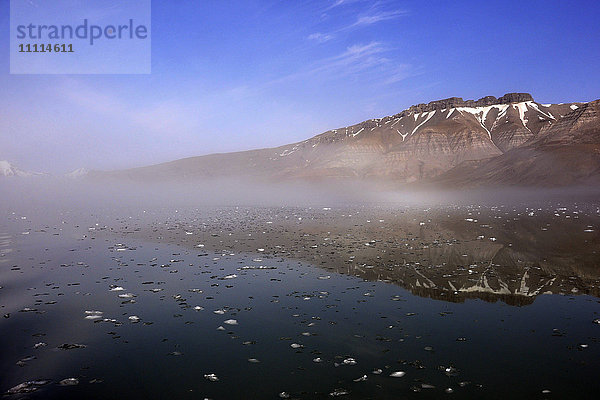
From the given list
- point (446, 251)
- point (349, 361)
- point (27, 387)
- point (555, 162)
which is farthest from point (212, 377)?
point (555, 162)

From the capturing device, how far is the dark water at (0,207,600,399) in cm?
778

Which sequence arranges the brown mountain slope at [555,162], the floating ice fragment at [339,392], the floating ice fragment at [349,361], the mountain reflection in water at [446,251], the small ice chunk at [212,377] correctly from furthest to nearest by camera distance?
1. the brown mountain slope at [555,162]
2. the mountain reflection in water at [446,251]
3. the floating ice fragment at [349,361]
4. the small ice chunk at [212,377]
5. the floating ice fragment at [339,392]

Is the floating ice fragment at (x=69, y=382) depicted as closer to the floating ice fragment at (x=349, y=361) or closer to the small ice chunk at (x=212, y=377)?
the small ice chunk at (x=212, y=377)

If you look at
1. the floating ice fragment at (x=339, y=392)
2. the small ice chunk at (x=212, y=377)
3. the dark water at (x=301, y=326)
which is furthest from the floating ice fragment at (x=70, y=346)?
the floating ice fragment at (x=339, y=392)


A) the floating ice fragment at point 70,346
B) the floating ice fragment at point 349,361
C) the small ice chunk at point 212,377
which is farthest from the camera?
the floating ice fragment at point 70,346

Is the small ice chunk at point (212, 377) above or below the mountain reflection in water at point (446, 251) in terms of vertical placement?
above

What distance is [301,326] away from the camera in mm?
10969

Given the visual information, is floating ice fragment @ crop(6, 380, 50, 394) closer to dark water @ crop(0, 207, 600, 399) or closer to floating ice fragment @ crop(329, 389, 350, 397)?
dark water @ crop(0, 207, 600, 399)

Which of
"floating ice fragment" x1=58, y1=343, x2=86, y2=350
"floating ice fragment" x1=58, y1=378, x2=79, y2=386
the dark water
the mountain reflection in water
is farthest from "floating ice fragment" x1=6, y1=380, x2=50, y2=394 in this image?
the mountain reflection in water

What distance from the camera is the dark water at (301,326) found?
778 centimetres

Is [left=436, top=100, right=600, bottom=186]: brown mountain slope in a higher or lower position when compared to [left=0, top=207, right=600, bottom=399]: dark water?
higher

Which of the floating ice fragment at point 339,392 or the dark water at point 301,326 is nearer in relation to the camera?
the floating ice fragment at point 339,392

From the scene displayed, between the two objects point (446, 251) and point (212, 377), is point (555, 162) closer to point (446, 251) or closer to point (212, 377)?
point (446, 251)

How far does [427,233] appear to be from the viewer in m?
29.0
